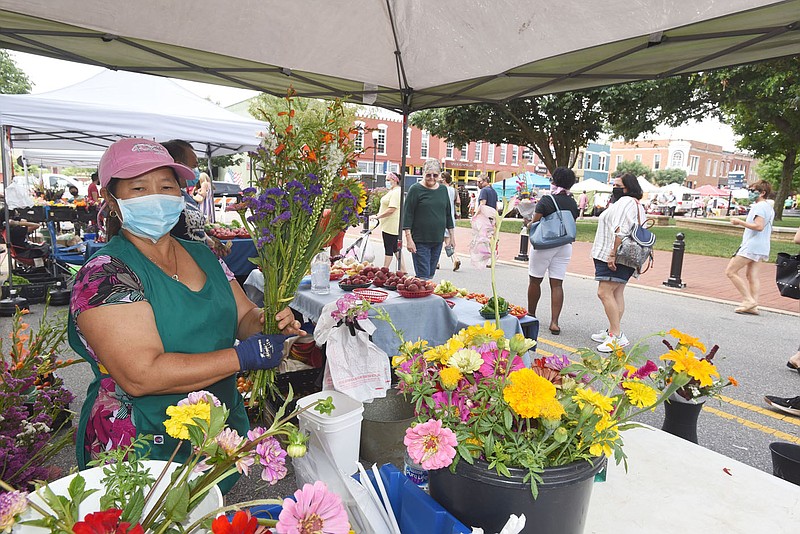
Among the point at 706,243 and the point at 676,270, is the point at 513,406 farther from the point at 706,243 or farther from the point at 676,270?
the point at 706,243

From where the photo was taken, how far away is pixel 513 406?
0.89m

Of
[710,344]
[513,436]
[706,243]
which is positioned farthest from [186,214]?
[706,243]

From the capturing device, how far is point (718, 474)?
1444 mm

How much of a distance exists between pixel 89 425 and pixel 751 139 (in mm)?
27115

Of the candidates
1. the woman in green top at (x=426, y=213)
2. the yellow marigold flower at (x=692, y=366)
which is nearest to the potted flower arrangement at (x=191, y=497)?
the yellow marigold flower at (x=692, y=366)

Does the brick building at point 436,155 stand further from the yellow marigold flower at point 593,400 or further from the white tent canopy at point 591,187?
the yellow marigold flower at point 593,400

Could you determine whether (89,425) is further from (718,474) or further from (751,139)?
(751,139)

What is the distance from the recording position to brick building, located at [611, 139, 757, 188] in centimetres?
7100

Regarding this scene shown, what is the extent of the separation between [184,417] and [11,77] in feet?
116

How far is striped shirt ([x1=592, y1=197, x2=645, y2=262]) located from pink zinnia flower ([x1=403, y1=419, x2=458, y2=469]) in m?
4.52

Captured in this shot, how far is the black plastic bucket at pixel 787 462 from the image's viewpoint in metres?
2.04

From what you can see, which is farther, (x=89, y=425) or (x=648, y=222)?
(x=648, y=222)

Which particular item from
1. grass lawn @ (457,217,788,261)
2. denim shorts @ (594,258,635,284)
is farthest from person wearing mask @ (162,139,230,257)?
grass lawn @ (457,217,788,261)

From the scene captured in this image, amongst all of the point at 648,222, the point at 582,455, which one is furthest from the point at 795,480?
the point at 648,222
